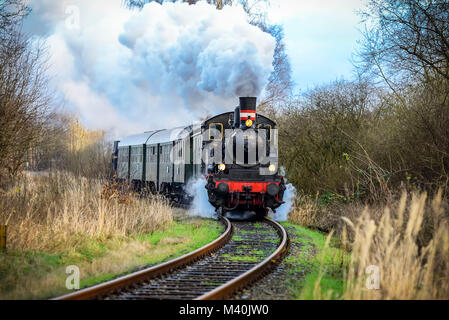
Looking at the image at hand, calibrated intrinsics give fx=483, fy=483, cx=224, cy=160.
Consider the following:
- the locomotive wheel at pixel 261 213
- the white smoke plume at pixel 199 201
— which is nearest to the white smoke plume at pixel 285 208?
the locomotive wheel at pixel 261 213

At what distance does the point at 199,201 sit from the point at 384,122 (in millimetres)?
5670

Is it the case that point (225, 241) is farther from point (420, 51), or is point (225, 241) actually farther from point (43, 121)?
point (43, 121)

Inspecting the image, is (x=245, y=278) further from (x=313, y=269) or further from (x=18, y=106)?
(x=18, y=106)

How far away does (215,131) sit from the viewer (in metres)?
13.0

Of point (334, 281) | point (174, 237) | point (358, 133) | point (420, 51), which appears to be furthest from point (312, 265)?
point (358, 133)

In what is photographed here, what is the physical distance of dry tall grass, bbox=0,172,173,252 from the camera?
7.96 metres

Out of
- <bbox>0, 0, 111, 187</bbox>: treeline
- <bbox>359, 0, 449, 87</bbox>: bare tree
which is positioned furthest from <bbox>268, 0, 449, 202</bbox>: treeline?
<bbox>0, 0, 111, 187</bbox>: treeline

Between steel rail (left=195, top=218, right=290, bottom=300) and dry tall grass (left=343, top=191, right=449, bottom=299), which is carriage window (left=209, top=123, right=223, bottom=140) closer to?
steel rail (left=195, top=218, right=290, bottom=300)

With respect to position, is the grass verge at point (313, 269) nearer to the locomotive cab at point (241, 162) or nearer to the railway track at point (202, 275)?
the railway track at point (202, 275)

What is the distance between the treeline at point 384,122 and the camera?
31.5 feet

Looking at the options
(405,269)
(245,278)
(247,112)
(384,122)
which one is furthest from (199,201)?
(405,269)

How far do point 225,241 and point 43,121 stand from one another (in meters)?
7.39

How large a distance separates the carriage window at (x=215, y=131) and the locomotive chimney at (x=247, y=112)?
77 centimetres

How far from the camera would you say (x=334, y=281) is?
625 cm
